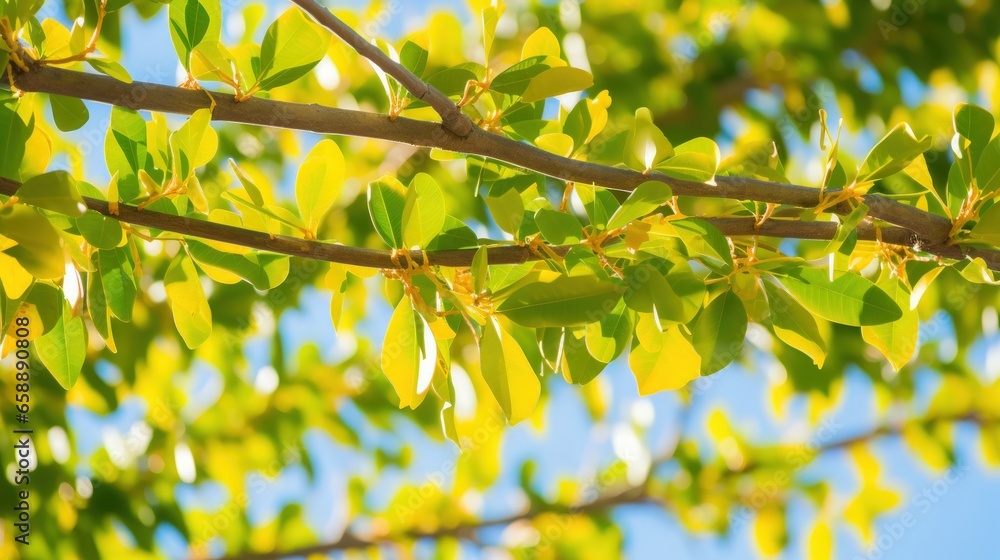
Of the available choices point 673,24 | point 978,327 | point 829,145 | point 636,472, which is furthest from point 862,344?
point 829,145

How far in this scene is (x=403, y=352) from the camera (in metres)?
0.47

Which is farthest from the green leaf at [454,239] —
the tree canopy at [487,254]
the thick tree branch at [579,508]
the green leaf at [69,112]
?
the thick tree branch at [579,508]

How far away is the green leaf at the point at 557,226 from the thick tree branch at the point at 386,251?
1 centimetres

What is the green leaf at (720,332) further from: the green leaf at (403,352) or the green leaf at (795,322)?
the green leaf at (403,352)

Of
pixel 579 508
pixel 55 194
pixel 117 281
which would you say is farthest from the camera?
pixel 579 508

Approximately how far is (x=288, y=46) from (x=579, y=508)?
122 cm

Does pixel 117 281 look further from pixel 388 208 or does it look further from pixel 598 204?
pixel 598 204

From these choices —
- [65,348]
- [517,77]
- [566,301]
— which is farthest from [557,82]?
[65,348]

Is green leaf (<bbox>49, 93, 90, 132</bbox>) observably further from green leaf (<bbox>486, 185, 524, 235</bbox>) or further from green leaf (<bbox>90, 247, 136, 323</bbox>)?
green leaf (<bbox>486, 185, 524, 235</bbox>)

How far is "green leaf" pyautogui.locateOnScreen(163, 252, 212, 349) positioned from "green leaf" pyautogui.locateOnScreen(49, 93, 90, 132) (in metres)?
0.10

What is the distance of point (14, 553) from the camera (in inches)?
47.5

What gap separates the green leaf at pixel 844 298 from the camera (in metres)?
0.45

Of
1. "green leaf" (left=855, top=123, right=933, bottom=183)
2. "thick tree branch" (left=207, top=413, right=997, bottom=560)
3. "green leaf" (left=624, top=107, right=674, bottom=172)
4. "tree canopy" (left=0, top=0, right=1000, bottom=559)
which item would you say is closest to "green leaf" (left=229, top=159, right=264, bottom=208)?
"tree canopy" (left=0, top=0, right=1000, bottom=559)

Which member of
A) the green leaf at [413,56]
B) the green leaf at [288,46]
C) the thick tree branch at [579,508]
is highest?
the green leaf at [413,56]
